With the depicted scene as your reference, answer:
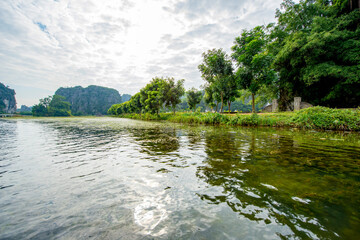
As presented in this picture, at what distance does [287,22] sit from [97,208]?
41987 mm

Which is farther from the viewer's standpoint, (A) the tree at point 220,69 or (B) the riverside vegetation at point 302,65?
(A) the tree at point 220,69

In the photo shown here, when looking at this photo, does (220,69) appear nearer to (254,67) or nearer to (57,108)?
(254,67)

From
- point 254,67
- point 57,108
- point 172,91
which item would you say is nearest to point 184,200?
point 254,67

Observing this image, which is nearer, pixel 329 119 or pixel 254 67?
pixel 329 119

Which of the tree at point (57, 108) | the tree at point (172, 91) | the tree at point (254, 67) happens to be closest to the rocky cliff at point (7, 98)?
the tree at point (57, 108)

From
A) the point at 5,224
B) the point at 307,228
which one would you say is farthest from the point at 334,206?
the point at 5,224

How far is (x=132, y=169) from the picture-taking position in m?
4.84

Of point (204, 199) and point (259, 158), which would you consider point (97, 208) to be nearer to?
point (204, 199)

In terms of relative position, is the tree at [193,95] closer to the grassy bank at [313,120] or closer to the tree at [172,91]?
the tree at [172,91]

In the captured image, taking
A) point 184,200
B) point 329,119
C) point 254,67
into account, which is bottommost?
point 184,200

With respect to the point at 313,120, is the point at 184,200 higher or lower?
lower

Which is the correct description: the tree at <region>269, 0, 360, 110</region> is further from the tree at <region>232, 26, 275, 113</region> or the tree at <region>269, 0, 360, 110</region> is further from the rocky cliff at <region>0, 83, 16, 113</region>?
the rocky cliff at <region>0, 83, 16, 113</region>

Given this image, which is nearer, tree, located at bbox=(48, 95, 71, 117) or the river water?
the river water

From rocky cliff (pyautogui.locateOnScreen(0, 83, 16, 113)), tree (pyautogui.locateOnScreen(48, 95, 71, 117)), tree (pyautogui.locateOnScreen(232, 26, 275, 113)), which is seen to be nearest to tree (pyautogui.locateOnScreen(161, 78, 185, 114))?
tree (pyautogui.locateOnScreen(232, 26, 275, 113))
